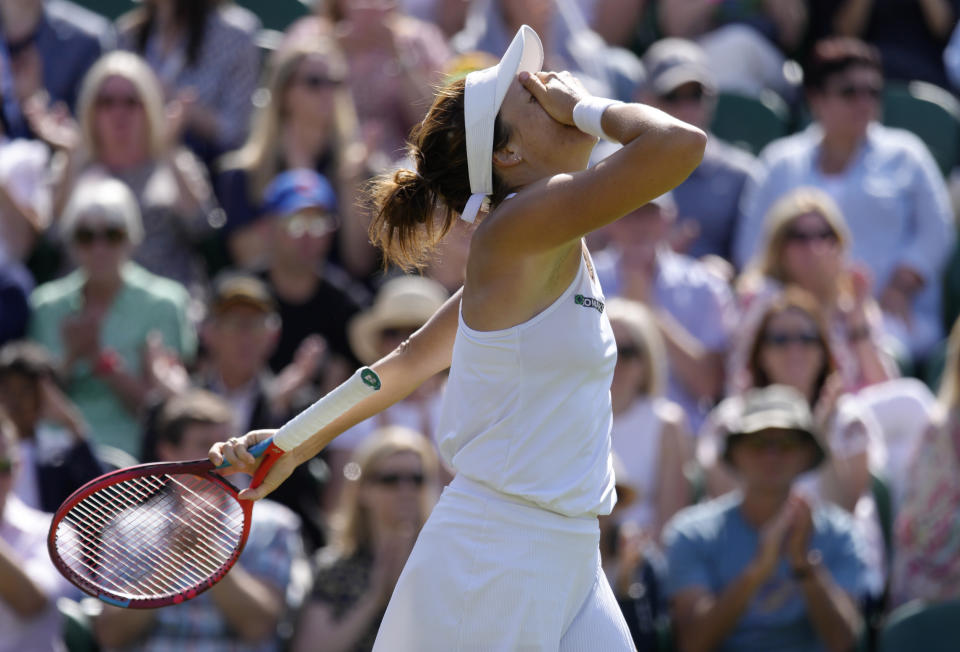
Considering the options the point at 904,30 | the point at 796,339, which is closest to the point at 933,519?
the point at 796,339

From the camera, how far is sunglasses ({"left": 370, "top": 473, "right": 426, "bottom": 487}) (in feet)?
17.2

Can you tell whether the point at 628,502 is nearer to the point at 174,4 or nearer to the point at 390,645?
the point at 390,645

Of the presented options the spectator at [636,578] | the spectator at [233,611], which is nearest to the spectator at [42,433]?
the spectator at [233,611]

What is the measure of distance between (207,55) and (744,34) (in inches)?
125

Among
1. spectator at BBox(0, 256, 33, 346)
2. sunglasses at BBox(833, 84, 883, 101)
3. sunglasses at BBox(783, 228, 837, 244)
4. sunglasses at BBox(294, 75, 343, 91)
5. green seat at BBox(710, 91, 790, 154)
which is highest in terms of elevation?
sunglasses at BBox(833, 84, 883, 101)

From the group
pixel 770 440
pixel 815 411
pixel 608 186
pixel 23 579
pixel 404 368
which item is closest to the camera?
pixel 608 186

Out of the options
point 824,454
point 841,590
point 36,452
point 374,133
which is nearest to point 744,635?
point 841,590

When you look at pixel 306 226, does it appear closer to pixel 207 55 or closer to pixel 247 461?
pixel 207 55

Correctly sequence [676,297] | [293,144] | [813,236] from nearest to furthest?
[813,236] → [676,297] → [293,144]

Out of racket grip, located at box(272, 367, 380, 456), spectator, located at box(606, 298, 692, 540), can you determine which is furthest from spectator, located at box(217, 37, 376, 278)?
racket grip, located at box(272, 367, 380, 456)

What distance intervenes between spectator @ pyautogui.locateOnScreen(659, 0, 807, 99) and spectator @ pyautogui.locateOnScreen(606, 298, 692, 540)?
3357 mm

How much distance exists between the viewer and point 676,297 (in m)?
6.72

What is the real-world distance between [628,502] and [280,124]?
9.46 feet

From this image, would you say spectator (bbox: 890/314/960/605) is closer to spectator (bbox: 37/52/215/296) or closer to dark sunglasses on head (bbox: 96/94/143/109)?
spectator (bbox: 37/52/215/296)
